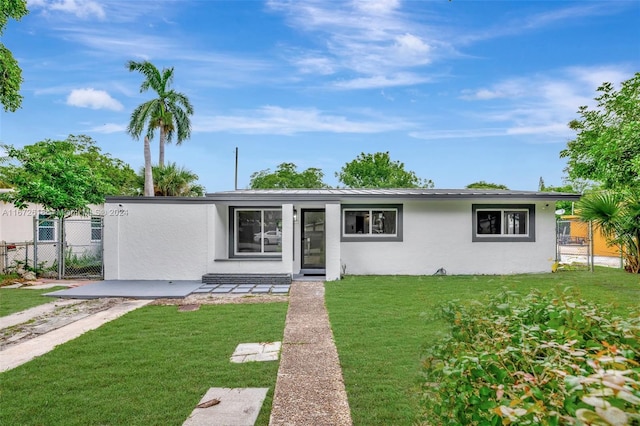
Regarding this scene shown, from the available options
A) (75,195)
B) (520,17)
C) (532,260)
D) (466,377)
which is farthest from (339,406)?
(75,195)

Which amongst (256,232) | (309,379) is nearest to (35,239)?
(256,232)

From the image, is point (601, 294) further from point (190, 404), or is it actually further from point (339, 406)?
point (190, 404)

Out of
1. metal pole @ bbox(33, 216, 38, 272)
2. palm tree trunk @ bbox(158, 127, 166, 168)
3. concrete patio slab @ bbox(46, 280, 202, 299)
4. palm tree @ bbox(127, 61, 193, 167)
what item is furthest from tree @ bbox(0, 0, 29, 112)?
palm tree trunk @ bbox(158, 127, 166, 168)

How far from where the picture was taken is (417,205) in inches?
517

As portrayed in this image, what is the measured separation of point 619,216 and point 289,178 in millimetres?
36736

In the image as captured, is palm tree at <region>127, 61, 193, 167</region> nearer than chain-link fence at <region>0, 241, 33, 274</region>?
No

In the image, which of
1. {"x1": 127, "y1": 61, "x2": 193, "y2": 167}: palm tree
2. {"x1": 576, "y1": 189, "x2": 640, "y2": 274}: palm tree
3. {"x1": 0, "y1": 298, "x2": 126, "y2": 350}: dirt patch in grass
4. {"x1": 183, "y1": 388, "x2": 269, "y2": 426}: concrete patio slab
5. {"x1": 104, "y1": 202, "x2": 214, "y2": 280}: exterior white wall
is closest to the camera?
{"x1": 183, "y1": 388, "x2": 269, "y2": 426}: concrete patio slab

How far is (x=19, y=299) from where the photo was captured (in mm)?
9141

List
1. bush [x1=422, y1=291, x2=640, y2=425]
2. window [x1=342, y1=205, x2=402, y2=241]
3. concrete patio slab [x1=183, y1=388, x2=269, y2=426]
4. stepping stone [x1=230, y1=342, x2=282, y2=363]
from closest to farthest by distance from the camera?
1. bush [x1=422, y1=291, x2=640, y2=425]
2. concrete patio slab [x1=183, y1=388, x2=269, y2=426]
3. stepping stone [x1=230, y1=342, x2=282, y2=363]
4. window [x1=342, y1=205, x2=402, y2=241]

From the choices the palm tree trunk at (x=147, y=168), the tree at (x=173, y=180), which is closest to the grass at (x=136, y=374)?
the palm tree trunk at (x=147, y=168)

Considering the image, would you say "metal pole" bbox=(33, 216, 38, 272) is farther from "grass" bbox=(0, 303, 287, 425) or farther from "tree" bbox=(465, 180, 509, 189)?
"tree" bbox=(465, 180, 509, 189)

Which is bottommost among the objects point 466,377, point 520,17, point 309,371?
point 309,371

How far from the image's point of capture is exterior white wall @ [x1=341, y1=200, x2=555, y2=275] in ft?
42.9

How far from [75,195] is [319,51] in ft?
35.5
